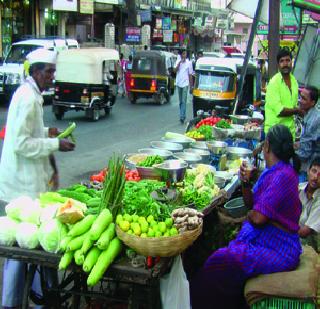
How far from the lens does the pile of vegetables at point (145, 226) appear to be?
3.19m

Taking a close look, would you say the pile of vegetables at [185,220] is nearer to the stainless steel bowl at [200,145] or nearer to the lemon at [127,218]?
the lemon at [127,218]

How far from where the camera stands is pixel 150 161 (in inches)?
200

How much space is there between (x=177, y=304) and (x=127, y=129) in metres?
11.7

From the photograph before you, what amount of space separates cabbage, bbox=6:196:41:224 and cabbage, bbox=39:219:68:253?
0.67 ft

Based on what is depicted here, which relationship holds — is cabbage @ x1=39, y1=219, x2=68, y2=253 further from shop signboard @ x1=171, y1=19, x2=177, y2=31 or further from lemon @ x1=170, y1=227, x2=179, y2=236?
shop signboard @ x1=171, y1=19, x2=177, y2=31

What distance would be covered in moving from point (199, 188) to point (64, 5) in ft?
79.9

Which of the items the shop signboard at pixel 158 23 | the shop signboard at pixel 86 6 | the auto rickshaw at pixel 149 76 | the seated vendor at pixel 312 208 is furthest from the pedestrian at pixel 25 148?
the shop signboard at pixel 158 23

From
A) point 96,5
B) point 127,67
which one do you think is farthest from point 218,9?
point 127,67

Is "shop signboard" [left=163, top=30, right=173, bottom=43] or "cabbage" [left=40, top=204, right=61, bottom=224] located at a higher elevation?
"cabbage" [left=40, top=204, right=61, bottom=224]

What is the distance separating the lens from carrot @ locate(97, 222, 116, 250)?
10.5ft

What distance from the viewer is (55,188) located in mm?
4348

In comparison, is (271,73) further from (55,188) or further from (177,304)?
(177,304)

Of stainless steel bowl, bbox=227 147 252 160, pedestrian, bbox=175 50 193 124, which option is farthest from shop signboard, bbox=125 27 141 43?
stainless steel bowl, bbox=227 147 252 160

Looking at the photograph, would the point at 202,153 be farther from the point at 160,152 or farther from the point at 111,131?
the point at 111,131
